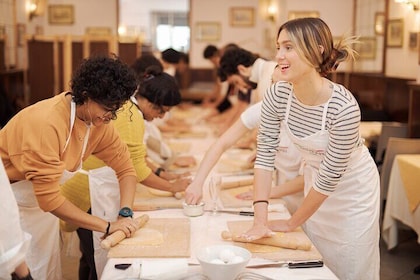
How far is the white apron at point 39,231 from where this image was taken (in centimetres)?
171

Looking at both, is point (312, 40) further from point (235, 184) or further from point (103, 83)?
point (235, 184)

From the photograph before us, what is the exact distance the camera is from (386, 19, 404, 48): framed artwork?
518cm

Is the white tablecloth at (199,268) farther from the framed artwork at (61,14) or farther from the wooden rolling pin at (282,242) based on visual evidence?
the framed artwork at (61,14)

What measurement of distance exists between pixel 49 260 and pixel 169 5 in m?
14.2

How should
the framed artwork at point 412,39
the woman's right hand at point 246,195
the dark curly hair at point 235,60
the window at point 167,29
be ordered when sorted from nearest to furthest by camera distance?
the woman's right hand at point 246,195 < the dark curly hair at point 235,60 < the framed artwork at point 412,39 < the window at point 167,29

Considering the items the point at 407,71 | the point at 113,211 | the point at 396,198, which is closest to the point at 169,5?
the point at 407,71

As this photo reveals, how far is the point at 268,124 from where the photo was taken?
1789 mm

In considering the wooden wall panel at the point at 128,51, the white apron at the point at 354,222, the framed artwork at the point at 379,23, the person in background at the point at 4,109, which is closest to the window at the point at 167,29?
the wooden wall panel at the point at 128,51

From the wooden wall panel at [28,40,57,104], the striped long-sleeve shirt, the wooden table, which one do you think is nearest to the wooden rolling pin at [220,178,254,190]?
the wooden table

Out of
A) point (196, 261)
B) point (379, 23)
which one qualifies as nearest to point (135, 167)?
point (196, 261)

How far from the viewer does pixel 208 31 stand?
9906mm

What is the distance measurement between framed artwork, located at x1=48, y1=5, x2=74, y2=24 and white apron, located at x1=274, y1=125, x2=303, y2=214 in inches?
Answer: 330

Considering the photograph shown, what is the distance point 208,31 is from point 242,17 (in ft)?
2.32

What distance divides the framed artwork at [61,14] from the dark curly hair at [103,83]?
8773 millimetres
